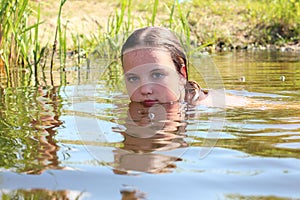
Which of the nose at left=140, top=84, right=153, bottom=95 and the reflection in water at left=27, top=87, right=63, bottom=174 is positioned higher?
the nose at left=140, top=84, right=153, bottom=95

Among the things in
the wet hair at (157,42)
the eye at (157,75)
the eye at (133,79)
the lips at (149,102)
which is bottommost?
the lips at (149,102)

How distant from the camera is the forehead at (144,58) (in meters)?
3.16

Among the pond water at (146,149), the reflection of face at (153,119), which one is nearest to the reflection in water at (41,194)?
the pond water at (146,149)

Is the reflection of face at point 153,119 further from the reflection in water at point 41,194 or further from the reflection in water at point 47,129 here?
the reflection in water at point 41,194

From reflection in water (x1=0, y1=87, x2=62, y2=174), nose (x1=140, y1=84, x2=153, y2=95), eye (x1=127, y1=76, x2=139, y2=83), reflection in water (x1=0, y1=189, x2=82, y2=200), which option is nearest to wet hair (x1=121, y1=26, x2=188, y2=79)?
eye (x1=127, y1=76, x2=139, y2=83)

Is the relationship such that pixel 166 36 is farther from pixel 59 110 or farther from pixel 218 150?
pixel 218 150

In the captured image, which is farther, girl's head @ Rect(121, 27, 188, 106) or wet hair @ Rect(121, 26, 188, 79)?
wet hair @ Rect(121, 26, 188, 79)

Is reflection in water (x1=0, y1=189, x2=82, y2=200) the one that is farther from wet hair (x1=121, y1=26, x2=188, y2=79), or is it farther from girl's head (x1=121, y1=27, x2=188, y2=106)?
wet hair (x1=121, y1=26, x2=188, y2=79)

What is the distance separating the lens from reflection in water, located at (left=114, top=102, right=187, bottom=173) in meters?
1.58

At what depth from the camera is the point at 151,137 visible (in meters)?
2.02

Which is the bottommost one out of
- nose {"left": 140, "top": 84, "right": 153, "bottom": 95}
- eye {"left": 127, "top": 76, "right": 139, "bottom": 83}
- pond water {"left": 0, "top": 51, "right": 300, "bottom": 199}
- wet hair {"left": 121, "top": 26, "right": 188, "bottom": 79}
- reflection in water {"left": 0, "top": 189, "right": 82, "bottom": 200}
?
reflection in water {"left": 0, "top": 189, "right": 82, "bottom": 200}

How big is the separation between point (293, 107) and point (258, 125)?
688mm

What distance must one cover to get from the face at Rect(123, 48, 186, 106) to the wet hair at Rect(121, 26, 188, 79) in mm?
49

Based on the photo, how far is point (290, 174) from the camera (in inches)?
57.6
